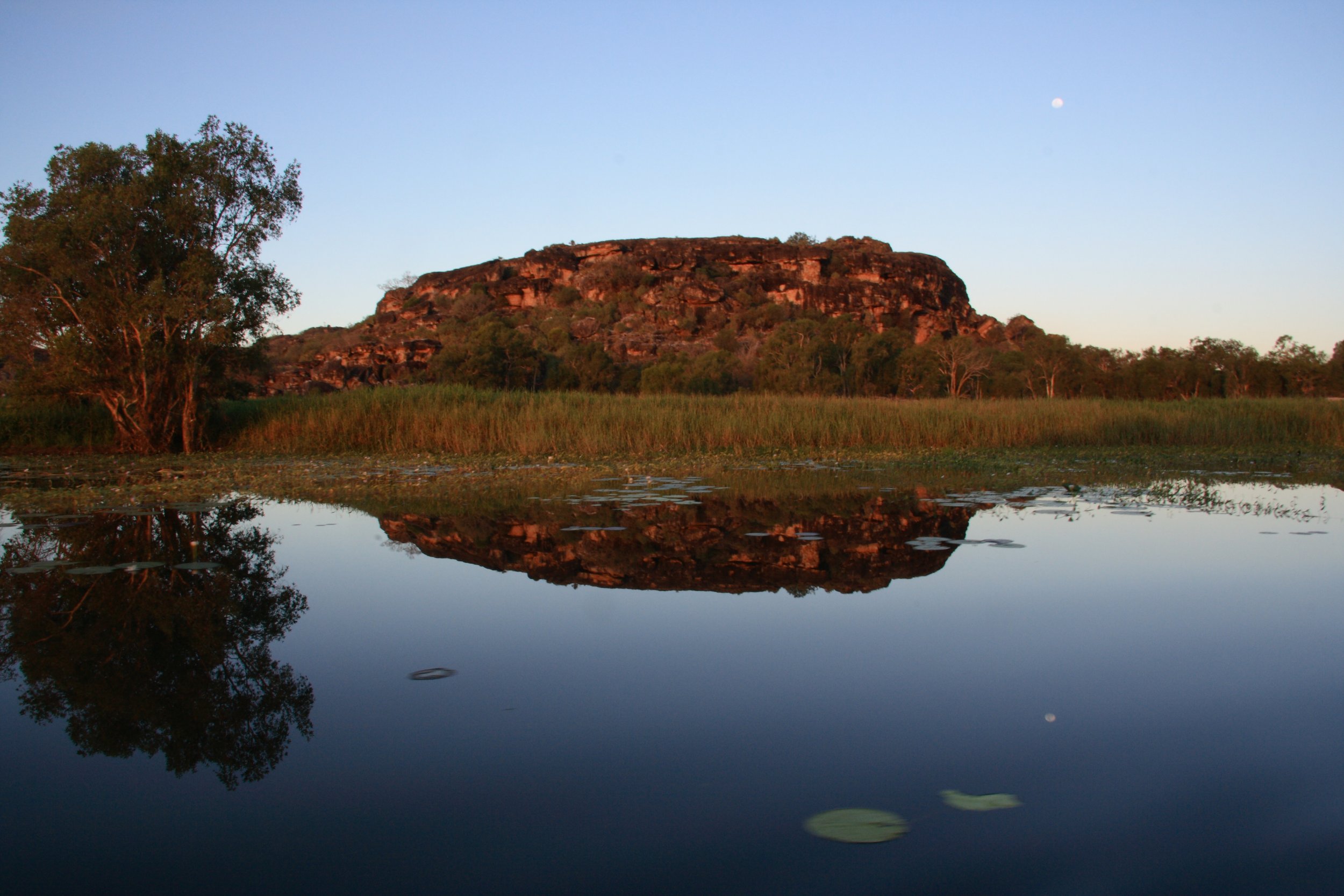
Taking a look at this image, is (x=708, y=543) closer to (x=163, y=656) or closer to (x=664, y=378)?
(x=163, y=656)

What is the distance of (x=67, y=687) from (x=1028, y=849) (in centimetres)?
289

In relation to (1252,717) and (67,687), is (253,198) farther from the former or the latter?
(1252,717)

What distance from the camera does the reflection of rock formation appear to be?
446 cm

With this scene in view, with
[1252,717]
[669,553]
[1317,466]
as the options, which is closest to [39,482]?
[669,553]

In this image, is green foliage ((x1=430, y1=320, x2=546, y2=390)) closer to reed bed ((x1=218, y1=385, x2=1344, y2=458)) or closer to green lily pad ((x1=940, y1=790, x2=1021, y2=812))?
reed bed ((x1=218, y1=385, x2=1344, y2=458))

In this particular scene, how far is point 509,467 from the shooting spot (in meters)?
11.9

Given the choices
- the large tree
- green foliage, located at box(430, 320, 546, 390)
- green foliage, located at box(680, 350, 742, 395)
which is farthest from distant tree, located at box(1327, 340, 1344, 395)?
the large tree

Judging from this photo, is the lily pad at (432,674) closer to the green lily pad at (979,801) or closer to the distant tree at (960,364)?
the green lily pad at (979,801)

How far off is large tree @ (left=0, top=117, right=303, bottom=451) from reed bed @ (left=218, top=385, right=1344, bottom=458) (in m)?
1.96

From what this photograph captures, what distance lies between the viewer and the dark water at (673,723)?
70.9 inches

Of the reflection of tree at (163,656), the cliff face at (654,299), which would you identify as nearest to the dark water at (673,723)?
the reflection of tree at (163,656)

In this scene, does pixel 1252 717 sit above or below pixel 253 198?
below

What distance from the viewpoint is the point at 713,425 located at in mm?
15805

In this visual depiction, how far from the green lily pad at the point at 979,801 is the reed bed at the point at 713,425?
11.9 meters
